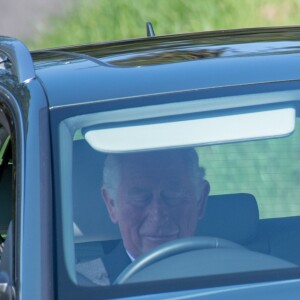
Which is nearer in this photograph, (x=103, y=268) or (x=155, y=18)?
(x=103, y=268)

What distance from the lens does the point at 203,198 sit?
9.51 feet

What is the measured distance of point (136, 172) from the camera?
9.35ft

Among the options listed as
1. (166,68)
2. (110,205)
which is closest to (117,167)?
(110,205)

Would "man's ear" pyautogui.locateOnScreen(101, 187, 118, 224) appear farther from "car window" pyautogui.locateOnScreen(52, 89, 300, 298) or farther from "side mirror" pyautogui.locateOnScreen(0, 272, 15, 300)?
"side mirror" pyautogui.locateOnScreen(0, 272, 15, 300)

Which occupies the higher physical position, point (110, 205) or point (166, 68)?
point (166, 68)

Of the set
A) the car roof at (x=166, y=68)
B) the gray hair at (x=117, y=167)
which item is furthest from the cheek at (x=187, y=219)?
the car roof at (x=166, y=68)

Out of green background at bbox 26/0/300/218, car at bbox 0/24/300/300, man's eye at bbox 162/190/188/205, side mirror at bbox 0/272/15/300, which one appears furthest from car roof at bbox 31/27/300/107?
green background at bbox 26/0/300/218

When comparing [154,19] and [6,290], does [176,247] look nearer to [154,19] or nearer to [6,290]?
[6,290]

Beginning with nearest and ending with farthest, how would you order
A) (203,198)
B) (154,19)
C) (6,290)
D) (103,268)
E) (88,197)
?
(6,290), (103,268), (88,197), (203,198), (154,19)

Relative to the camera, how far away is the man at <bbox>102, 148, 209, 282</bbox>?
2.81 meters

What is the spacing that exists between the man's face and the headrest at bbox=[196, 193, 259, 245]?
2 centimetres

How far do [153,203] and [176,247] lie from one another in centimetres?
13

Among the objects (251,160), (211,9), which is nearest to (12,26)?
(211,9)

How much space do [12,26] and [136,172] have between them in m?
9.19
